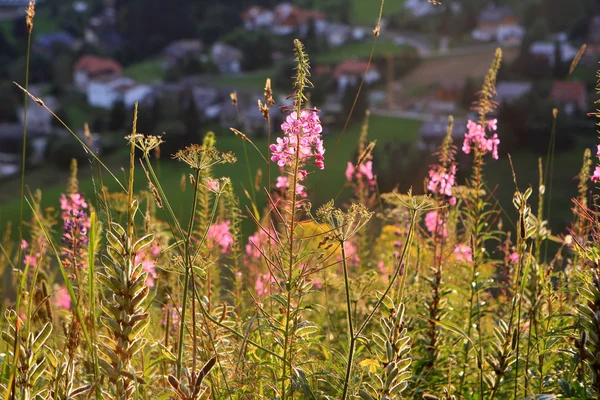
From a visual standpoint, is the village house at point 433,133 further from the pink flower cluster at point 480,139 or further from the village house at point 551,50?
the pink flower cluster at point 480,139

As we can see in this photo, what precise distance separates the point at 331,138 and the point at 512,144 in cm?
1815

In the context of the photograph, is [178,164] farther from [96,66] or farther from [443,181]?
[443,181]

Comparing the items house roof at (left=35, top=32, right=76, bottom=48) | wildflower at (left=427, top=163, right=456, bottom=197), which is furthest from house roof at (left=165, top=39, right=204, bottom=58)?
wildflower at (left=427, top=163, right=456, bottom=197)

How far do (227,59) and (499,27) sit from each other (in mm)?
34044

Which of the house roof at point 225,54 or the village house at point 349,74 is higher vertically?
the village house at point 349,74

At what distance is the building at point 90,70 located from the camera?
8312cm

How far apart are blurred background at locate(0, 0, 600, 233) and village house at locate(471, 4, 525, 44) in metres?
0.15

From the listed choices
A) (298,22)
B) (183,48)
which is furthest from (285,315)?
(298,22)

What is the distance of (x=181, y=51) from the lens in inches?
3561

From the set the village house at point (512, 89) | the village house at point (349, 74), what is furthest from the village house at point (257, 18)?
the village house at point (512, 89)

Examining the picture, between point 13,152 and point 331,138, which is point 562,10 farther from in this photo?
point 13,152

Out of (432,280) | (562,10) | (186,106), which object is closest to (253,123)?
(186,106)

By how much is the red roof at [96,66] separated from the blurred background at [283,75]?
0.25 metres

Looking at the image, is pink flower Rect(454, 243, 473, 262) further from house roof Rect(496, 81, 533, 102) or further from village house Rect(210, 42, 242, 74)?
village house Rect(210, 42, 242, 74)
